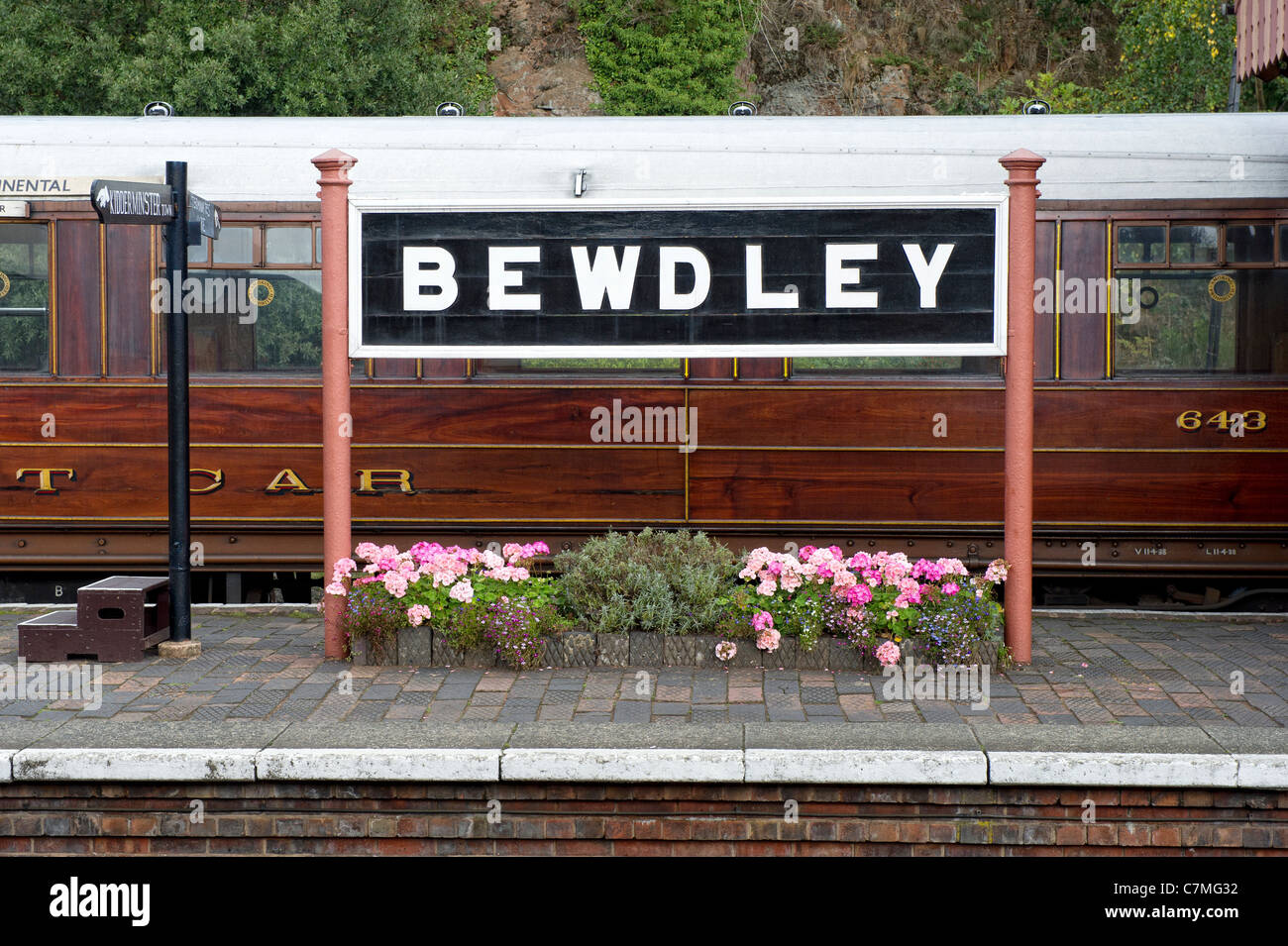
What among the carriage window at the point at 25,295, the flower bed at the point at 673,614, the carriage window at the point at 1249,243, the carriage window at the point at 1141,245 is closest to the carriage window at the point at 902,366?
the carriage window at the point at 1141,245

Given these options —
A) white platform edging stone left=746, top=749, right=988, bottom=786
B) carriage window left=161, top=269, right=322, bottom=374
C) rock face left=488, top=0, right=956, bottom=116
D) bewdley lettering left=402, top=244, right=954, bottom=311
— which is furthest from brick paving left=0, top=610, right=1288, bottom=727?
rock face left=488, top=0, right=956, bottom=116

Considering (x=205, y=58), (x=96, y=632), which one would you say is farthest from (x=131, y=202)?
(x=205, y=58)

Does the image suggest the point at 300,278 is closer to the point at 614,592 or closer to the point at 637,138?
the point at 637,138

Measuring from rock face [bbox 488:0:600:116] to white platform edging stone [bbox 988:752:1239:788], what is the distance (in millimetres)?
22809

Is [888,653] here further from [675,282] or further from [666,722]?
[675,282]

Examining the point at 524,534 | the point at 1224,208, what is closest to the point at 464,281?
the point at 524,534

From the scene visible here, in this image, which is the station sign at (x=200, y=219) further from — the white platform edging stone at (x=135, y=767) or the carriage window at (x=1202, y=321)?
the carriage window at (x=1202, y=321)

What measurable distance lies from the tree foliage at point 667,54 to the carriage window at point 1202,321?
15.3 m

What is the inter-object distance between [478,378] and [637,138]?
1.97m

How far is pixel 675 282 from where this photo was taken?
256 inches

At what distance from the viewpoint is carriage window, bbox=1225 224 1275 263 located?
7.91m

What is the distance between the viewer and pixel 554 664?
6.24 metres

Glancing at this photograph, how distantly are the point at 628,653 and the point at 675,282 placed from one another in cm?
199

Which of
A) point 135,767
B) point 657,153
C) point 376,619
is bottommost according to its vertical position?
point 135,767
